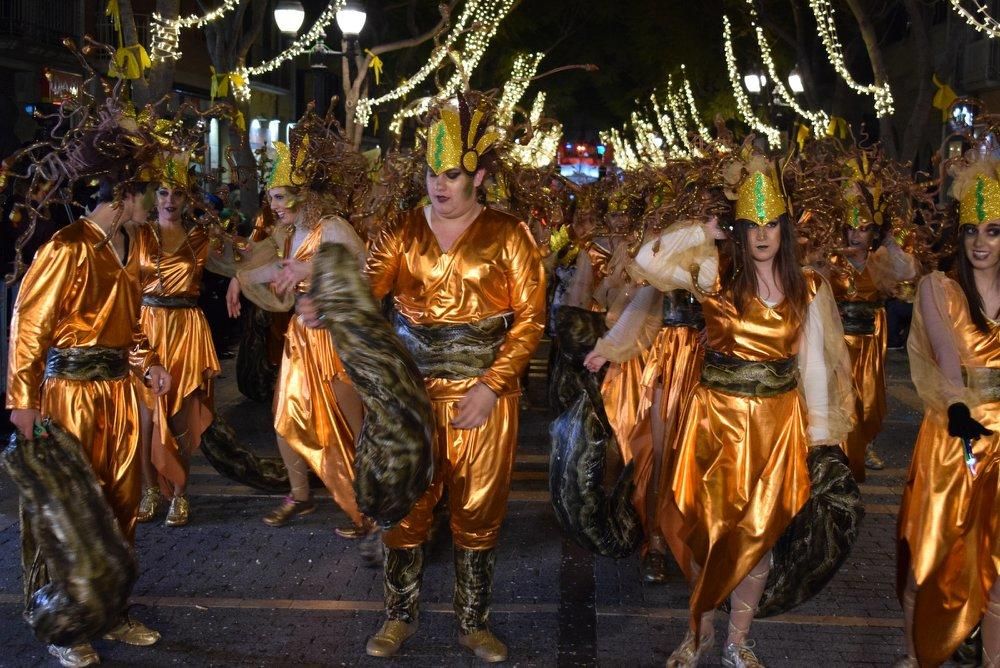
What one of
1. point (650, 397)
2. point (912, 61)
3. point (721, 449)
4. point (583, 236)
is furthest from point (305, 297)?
point (912, 61)

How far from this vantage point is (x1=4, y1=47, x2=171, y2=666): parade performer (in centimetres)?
490

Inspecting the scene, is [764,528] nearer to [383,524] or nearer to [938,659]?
[938,659]

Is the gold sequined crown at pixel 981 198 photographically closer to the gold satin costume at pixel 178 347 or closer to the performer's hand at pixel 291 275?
the performer's hand at pixel 291 275

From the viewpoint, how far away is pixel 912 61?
3544 centimetres

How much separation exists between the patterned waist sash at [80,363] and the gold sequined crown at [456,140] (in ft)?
5.32

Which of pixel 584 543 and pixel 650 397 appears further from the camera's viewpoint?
pixel 650 397

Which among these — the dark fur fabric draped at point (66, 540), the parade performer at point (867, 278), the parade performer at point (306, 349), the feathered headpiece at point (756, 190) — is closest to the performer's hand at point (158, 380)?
the dark fur fabric draped at point (66, 540)

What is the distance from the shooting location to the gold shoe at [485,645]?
5.05 metres

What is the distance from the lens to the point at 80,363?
201 inches

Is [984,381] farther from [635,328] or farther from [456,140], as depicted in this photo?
[456,140]

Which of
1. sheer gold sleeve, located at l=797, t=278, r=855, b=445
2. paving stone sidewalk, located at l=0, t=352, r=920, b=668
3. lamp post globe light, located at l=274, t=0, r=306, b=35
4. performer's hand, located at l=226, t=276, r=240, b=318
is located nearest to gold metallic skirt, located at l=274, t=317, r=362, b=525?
paving stone sidewalk, located at l=0, t=352, r=920, b=668

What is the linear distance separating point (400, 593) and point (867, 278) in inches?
183

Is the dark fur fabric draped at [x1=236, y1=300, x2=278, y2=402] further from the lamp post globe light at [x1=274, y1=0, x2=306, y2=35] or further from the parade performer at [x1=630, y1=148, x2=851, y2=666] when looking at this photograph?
the lamp post globe light at [x1=274, y1=0, x2=306, y2=35]

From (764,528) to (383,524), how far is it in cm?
151
